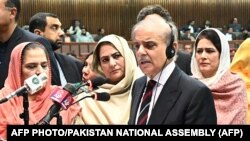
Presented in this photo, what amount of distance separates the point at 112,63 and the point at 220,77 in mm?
622

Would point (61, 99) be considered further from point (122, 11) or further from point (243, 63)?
point (122, 11)

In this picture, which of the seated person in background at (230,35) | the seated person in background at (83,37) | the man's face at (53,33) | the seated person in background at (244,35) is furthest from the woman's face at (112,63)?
the seated person in background at (244,35)

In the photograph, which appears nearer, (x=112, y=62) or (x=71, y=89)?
(x=71, y=89)

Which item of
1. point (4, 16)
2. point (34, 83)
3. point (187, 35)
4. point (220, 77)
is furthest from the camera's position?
point (187, 35)

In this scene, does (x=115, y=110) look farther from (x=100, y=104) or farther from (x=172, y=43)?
(x=172, y=43)

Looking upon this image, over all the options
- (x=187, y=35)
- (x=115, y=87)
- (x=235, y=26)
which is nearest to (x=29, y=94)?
(x=115, y=87)

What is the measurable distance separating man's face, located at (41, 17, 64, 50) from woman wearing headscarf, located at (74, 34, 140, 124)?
152 cm

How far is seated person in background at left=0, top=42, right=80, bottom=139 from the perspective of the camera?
8.23ft

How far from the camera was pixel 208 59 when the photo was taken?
2.87m

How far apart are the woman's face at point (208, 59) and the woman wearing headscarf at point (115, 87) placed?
1.39 ft

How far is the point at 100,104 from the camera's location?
106 inches

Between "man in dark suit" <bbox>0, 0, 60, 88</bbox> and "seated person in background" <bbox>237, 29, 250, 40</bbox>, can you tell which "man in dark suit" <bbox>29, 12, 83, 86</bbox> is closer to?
"man in dark suit" <bbox>0, 0, 60, 88</bbox>

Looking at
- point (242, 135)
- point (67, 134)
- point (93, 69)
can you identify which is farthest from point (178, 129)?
point (93, 69)

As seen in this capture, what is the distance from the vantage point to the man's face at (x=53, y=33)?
419 cm
